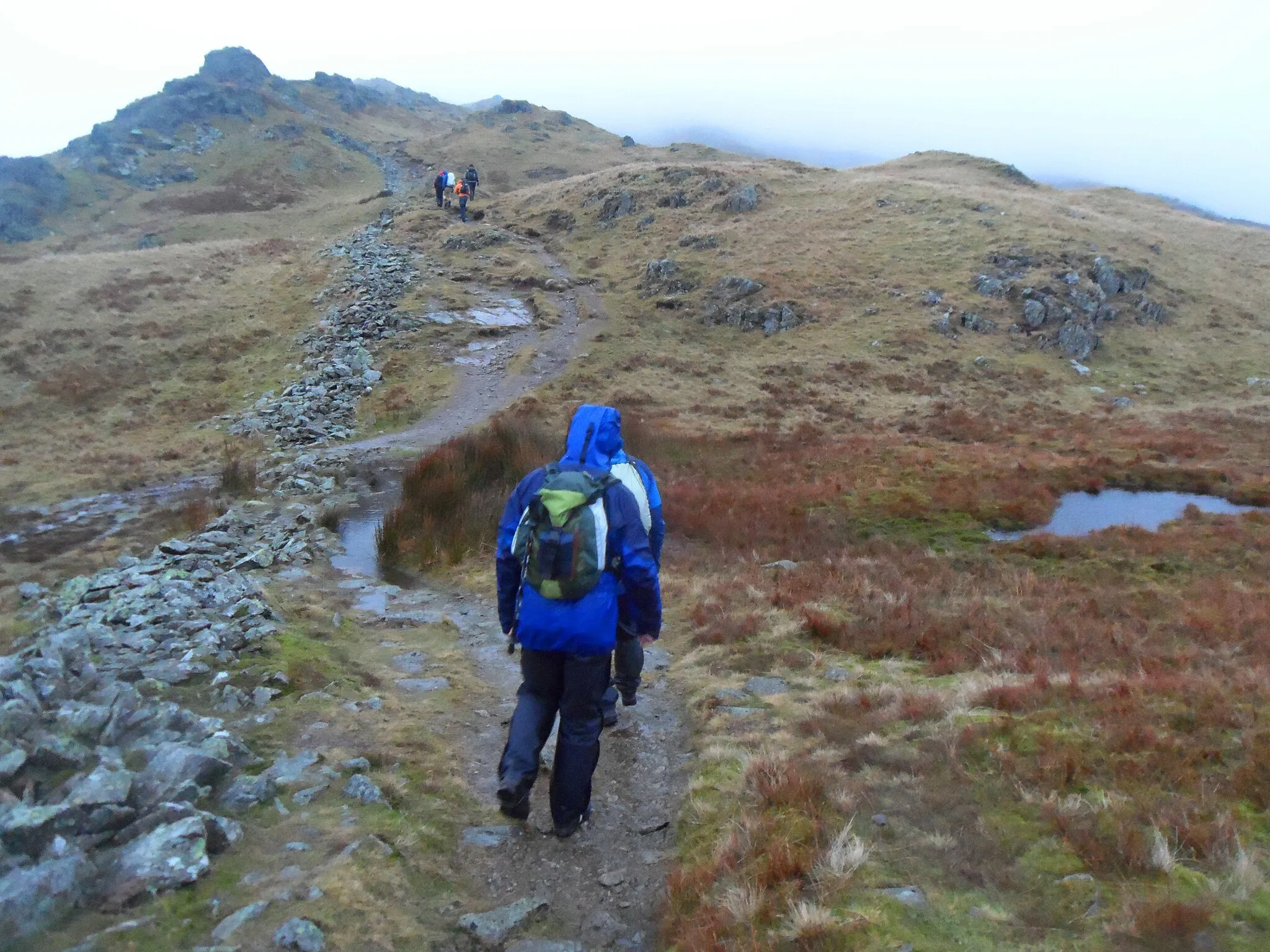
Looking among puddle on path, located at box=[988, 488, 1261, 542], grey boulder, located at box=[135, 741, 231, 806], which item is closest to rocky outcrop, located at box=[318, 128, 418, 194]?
puddle on path, located at box=[988, 488, 1261, 542]

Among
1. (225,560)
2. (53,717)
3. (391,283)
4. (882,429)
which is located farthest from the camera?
(391,283)

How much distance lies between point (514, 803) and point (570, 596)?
1553 mm

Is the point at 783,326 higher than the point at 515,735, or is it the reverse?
the point at 783,326

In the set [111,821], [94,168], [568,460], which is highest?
[94,168]

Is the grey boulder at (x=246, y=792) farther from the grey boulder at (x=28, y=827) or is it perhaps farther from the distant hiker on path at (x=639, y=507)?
the distant hiker on path at (x=639, y=507)

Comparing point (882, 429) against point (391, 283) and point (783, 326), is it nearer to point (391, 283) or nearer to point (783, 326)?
point (783, 326)

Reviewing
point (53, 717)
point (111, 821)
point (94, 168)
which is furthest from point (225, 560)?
point (94, 168)

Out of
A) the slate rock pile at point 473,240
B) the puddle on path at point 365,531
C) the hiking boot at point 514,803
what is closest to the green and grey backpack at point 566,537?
the hiking boot at point 514,803

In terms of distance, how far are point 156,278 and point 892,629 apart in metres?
38.8

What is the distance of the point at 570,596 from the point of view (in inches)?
176

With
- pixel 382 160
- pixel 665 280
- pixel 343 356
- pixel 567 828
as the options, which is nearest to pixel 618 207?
pixel 665 280

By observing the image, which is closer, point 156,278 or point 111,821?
point 111,821

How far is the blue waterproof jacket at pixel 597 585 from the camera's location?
4.52 m

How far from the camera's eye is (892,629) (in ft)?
28.3
